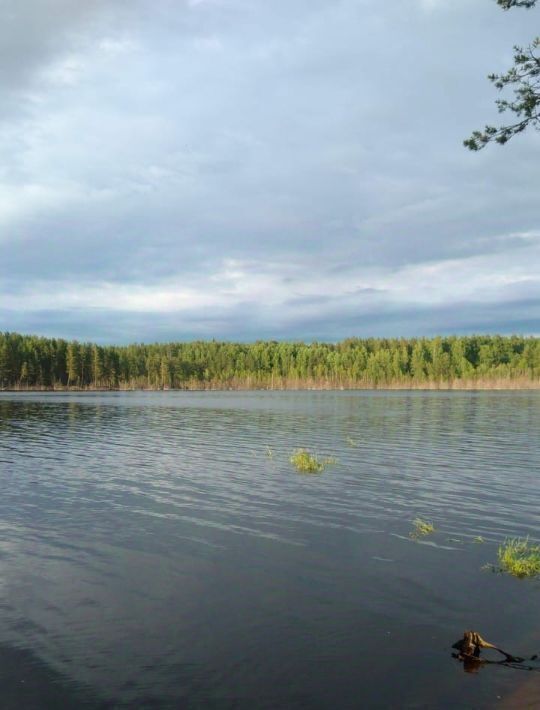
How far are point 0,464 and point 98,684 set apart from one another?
27.4 meters

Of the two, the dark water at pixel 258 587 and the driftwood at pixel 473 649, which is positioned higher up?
the driftwood at pixel 473 649

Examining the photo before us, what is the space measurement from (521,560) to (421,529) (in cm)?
442

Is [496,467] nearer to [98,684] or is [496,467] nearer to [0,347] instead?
[98,684]

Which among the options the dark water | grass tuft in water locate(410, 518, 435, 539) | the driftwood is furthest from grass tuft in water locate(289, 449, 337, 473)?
the driftwood

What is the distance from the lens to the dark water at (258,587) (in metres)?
10.1

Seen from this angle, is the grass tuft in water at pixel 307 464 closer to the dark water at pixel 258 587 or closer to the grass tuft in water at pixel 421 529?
the dark water at pixel 258 587

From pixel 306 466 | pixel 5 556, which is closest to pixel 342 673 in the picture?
→ pixel 5 556

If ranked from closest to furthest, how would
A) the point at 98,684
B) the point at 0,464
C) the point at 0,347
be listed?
the point at 98,684, the point at 0,464, the point at 0,347

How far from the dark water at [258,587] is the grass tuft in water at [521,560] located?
0.47 metres

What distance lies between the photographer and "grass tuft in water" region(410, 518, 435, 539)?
19.0 metres

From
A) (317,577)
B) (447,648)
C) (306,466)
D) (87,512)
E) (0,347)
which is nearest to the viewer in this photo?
(447,648)

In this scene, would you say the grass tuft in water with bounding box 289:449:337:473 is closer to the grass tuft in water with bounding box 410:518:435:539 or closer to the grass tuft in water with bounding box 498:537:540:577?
the grass tuft in water with bounding box 410:518:435:539

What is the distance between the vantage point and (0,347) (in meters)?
187

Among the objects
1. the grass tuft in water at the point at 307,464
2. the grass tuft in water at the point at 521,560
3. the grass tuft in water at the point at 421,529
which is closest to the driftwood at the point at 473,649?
the grass tuft in water at the point at 521,560
